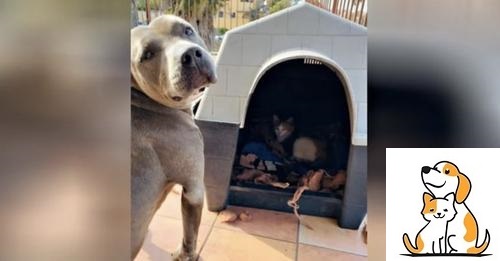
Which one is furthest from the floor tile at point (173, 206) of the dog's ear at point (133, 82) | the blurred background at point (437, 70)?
the blurred background at point (437, 70)

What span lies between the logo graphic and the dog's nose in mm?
803

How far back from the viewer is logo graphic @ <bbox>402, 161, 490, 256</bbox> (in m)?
0.98

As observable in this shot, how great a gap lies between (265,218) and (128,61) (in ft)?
2.40

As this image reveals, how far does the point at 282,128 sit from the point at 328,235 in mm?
409

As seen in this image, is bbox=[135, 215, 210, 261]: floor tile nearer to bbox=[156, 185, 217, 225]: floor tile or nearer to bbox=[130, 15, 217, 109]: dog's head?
bbox=[156, 185, 217, 225]: floor tile

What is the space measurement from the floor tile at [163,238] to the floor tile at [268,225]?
109 mm

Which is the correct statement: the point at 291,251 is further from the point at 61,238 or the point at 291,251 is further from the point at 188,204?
the point at 61,238

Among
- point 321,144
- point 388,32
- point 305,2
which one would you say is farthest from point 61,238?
point 388,32

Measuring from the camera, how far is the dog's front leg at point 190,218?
3.56 feet

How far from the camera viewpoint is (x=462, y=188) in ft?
3.22

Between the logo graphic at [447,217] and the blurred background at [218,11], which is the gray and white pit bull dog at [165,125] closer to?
the blurred background at [218,11]

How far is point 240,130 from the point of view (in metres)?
1.09

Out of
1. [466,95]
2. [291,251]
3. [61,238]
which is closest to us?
[466,95]

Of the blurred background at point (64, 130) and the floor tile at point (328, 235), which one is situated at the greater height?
the blurred background at point (64, 130)
